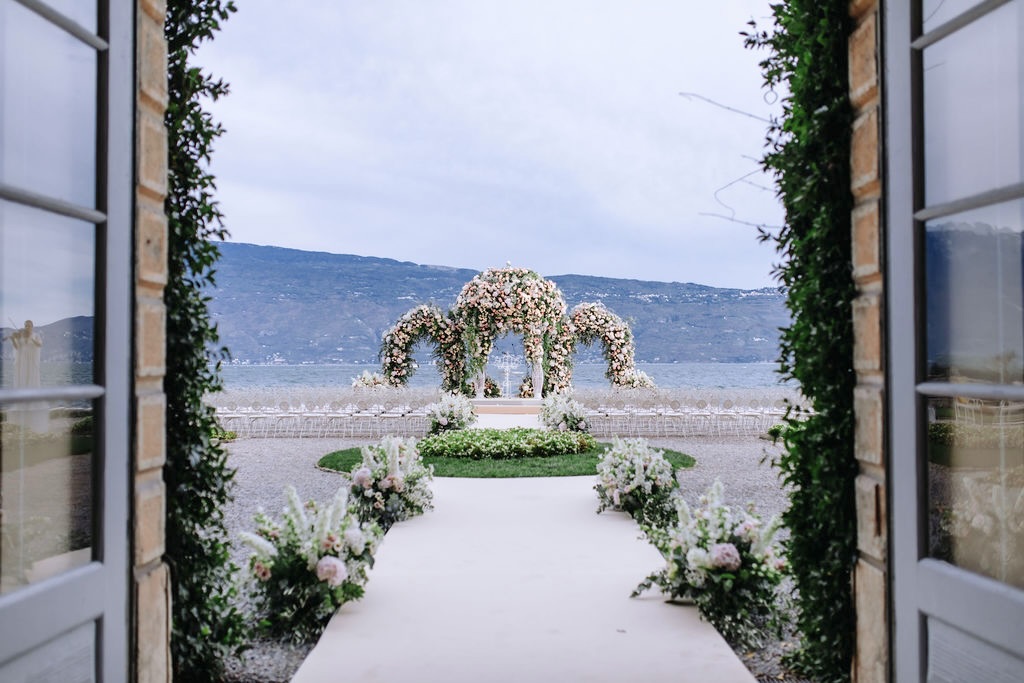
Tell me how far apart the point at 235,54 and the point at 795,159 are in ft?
248

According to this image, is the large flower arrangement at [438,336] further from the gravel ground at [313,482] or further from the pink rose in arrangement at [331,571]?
the pink rose in arrangement at [331,571]

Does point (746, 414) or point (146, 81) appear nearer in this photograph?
point (146, 81)

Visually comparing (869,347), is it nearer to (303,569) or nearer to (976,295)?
(976,295)

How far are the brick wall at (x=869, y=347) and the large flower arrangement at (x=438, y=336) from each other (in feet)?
52.8

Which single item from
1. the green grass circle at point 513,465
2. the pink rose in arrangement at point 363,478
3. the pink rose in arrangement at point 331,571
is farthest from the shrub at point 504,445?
the pink rose in arrangement at point 331,571

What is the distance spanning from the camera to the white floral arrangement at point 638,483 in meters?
6.38

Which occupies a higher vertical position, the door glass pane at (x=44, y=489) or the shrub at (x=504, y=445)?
the door glass pane at (x=44, y=489)

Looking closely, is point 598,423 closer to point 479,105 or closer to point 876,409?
point 876,409

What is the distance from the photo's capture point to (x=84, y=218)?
168 cm

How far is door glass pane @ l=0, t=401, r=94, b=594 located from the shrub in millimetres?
9201

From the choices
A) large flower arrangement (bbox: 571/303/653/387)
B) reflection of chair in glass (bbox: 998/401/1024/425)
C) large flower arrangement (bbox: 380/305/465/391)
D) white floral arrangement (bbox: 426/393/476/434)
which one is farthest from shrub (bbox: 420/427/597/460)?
reflection of chair in glass (bbox: 998/401/1024/425)

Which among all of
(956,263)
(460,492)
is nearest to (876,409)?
(956,263)

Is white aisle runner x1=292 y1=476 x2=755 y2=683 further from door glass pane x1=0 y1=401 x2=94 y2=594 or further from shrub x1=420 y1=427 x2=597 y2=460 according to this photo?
shrub x1=420 y1=427 x2=597 y2=460

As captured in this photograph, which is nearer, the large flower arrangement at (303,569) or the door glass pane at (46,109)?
the door glass pane at (46,109)
